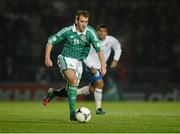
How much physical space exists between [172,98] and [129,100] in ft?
5.87

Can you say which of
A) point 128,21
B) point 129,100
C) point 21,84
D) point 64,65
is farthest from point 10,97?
point 64,65

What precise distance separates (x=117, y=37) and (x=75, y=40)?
13.9 metres

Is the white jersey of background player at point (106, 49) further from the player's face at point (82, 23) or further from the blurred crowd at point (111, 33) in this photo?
the blurred crowd at point (111, 33)

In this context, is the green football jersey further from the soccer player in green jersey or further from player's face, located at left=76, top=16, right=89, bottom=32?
player's face, located at left=76, top=16, right=89, bottom=32

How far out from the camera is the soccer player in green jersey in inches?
421

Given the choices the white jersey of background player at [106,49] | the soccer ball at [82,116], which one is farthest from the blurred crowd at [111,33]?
the soccer ball at [82,116]

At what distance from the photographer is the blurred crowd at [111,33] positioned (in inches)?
912

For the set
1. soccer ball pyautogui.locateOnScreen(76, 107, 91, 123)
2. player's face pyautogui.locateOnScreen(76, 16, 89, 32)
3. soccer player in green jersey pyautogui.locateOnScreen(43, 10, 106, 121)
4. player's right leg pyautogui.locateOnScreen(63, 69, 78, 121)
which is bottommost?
soccer ball pyautogui.locateOnScreen(76, 107, 91, 123)

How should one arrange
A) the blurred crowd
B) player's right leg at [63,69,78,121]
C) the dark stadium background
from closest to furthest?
player's right leg at [63,69,78,121]
the dark stadium background
the blurred crowd

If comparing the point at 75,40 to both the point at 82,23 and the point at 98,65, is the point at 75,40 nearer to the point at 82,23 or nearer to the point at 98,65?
the point at 82,23

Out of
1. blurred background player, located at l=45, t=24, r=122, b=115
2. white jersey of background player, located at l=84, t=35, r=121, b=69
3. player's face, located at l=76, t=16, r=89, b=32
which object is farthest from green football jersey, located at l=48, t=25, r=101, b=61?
white jersey of background player, located at l=84, t=35, r=121, b=69

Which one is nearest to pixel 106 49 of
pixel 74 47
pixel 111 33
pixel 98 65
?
pixel 98 65

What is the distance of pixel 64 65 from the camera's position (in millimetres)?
10945

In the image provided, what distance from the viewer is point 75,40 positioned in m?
11.0
